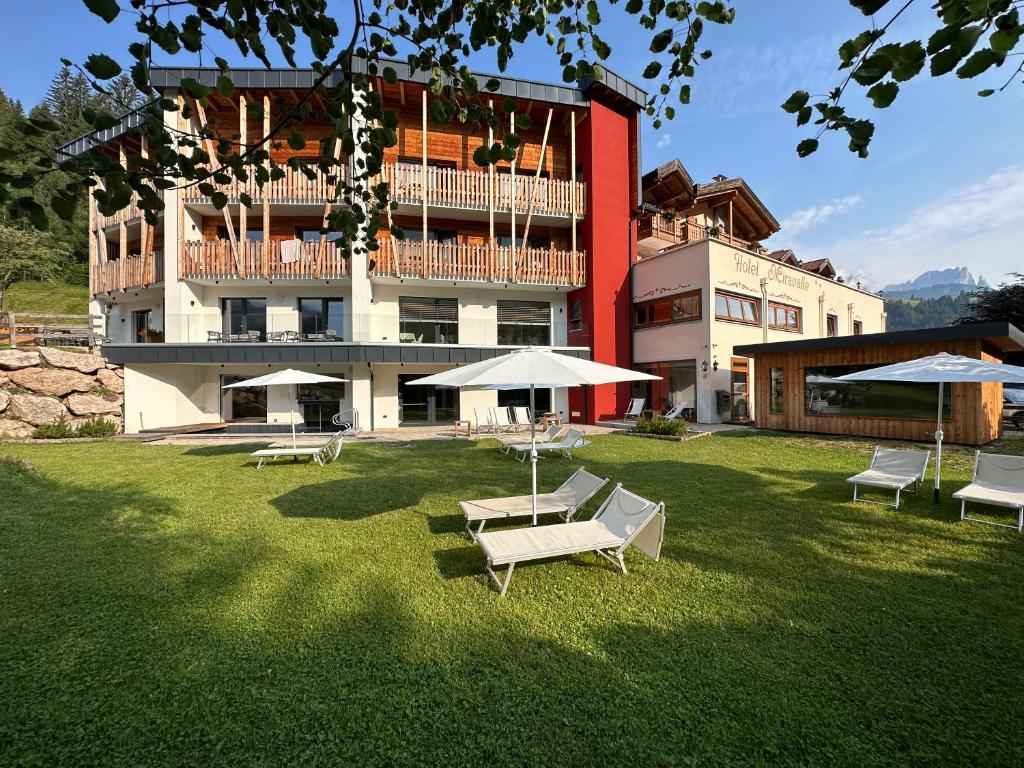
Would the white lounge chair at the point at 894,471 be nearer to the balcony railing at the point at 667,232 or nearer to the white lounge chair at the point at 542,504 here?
the white lounge chair at the point at 542,504

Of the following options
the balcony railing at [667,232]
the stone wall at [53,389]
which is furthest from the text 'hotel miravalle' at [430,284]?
the balcony railing at [667,232]

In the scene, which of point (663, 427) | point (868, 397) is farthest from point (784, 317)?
point (663, 427)

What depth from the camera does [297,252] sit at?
17.0m

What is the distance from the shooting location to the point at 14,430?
13914 mm

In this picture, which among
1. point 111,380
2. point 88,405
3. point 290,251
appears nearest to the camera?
point 88,405

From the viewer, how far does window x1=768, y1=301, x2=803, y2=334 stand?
66.3 feet

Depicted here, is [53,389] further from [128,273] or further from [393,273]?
[393,273]

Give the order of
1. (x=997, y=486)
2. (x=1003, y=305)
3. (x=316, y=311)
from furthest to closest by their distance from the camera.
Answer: (x=1003, y=305) → (x=316, y=311) → (x=997, y=486)

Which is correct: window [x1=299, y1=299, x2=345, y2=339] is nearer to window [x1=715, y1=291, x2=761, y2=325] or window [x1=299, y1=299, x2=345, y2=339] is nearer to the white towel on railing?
the white towel on railing

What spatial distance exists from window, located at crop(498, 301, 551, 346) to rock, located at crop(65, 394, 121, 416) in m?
14.4

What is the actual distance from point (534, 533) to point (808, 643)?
243 cm

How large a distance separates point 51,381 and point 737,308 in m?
25.1

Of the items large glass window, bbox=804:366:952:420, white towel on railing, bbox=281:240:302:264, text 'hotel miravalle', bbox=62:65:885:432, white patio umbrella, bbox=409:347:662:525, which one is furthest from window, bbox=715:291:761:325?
white towel on railing, bbox=281:240:302:264

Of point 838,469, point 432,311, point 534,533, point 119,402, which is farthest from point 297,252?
point 838,469
